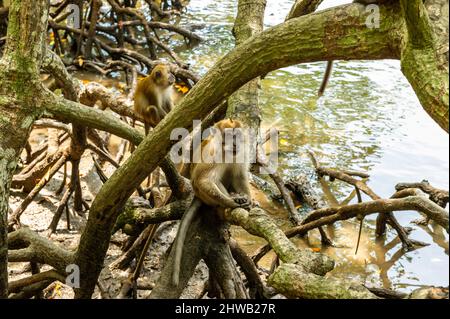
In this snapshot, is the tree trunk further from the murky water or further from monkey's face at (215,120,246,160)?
the murky water

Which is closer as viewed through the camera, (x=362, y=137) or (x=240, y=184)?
(x=240, y=184)

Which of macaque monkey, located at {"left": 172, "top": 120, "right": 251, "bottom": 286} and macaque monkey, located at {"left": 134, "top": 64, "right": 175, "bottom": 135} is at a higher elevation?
macaque monkey, located at {"left": 134, "top": 64, "right": 175, "bottom": 135}

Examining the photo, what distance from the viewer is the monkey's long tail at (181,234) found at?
334cm

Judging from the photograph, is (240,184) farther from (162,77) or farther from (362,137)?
(362,137)

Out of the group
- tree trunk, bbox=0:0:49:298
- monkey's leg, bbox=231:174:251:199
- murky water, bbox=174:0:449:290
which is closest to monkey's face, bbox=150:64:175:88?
murky water, bbox=174:0:449:290

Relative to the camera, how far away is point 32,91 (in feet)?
11.3

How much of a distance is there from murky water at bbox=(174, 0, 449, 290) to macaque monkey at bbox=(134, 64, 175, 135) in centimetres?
167

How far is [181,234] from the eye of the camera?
11.8ft

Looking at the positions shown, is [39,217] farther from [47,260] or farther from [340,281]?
[340,281]

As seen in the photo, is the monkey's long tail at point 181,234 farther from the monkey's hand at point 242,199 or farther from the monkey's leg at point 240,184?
the monkey's leg at point 240,184

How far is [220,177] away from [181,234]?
90 cm

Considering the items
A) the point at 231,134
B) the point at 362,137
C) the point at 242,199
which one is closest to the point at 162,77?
the point at 231,134

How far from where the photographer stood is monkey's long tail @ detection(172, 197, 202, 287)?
3344 millimetres

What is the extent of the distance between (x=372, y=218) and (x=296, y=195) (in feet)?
3.38
